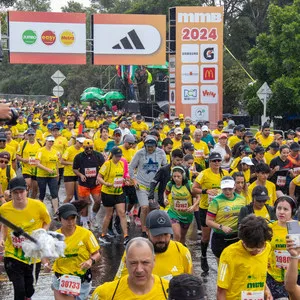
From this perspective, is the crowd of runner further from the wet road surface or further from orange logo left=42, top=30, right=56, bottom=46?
orange logo left=42, top=30, right=56, bottom=46

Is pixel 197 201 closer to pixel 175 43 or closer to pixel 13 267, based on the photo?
pixel 13 267

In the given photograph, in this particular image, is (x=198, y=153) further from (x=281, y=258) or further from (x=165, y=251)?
(x=165, y=251)

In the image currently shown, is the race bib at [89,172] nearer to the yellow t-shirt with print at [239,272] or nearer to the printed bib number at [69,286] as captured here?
the printed bib number at [69,286]

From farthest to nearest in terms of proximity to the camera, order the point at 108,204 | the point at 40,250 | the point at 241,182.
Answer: the point at 108,204, the point at 241,182, the point at 40,250

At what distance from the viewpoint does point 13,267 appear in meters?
7.98

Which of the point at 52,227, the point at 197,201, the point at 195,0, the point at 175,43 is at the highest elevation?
the point at 195,0

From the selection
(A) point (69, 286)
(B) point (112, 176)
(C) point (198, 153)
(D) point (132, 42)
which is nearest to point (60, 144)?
(C) point (198, 153)

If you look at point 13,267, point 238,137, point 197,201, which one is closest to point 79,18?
point 238,137

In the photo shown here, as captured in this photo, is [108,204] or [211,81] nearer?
[108,204]

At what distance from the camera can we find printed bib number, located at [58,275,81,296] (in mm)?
7066

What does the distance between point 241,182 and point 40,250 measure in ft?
19.3

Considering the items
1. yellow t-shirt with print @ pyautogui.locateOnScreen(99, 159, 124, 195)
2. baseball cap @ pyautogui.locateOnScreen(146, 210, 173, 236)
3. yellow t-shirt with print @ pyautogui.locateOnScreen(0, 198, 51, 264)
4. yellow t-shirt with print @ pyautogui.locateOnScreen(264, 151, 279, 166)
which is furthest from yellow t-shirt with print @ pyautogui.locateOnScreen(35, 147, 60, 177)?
baseball cap @ pyautogui.locateOnScreen(146, 210, 173, 236)

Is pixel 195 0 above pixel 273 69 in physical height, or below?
above

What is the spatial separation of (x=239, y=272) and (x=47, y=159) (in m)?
8.98
